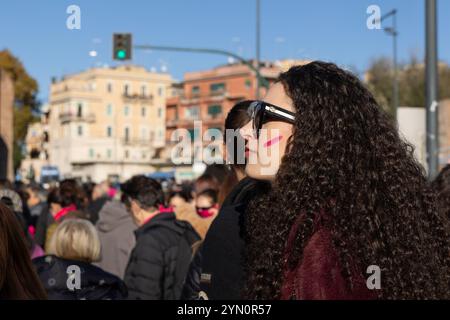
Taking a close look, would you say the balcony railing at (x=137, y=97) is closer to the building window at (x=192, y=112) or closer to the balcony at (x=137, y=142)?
the balcony at (x=137, y=142)

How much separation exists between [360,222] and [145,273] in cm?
368

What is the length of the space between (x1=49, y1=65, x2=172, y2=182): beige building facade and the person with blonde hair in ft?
280

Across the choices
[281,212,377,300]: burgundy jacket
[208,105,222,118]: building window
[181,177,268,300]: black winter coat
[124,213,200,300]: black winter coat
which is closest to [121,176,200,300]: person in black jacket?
[124,213,200,300]: black winter coat

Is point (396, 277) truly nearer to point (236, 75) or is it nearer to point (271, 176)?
point (271, 176)

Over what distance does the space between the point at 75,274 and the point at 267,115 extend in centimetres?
265

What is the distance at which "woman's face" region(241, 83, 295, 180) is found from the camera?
2.36 m

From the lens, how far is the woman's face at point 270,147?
2.36 m

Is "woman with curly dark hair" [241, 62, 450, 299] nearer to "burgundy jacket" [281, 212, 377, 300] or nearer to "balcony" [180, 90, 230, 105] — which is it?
"burgundy jacket" [281, 212, 377, 300]

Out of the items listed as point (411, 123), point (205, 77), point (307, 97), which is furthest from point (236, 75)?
point (307, 97)

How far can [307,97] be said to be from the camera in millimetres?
2385

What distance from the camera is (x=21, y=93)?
58812 millimetres

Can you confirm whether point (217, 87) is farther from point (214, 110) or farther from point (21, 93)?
point (21, 93)

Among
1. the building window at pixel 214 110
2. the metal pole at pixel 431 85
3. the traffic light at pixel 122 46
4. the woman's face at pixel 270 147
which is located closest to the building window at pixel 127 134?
the building window at pixel 214 110
